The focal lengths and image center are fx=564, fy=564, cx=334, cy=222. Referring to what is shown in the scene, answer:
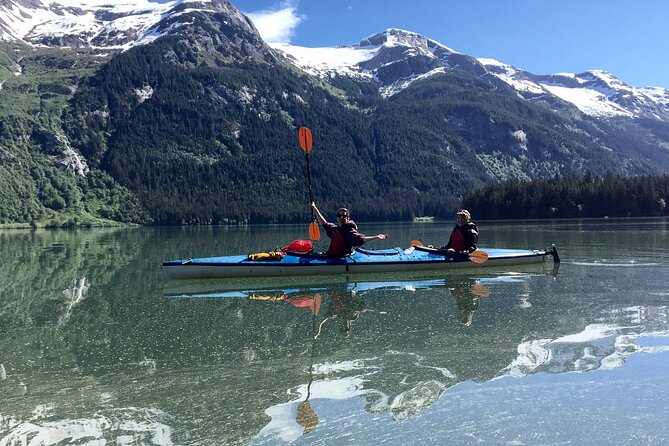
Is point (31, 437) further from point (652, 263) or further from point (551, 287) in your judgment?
point (652, 263)

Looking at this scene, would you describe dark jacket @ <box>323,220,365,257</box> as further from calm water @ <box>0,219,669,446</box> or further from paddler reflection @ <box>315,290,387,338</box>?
calm water @ <box>0,219,669,446</box>

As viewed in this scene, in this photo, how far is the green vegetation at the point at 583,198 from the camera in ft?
396

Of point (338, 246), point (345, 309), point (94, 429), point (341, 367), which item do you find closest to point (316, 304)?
point (345, 309)

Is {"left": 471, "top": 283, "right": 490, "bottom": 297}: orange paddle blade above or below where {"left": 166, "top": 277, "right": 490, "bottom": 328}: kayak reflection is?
below

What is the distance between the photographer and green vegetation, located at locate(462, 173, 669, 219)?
121 metres

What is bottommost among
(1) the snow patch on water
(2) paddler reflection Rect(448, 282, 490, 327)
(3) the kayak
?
(1) the snow patch on water

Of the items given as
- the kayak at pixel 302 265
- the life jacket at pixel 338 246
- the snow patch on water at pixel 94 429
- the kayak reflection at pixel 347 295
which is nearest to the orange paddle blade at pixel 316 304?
the kayak reflection at pixel 347 295

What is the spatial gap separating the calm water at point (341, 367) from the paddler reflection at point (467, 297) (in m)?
0.11

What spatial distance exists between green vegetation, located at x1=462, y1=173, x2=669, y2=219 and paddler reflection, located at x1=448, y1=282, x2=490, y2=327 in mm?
114488

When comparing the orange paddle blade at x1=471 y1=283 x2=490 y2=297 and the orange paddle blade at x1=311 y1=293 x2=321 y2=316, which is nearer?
the orange paddle blade at x1=311 y1=293 x2=321 y2=316

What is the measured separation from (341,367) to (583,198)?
12748 cm

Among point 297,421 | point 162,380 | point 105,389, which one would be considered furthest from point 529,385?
point 105,389

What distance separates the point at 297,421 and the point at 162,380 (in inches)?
107

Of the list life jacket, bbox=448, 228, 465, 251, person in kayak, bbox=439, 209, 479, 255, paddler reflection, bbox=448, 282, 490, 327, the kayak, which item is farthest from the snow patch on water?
life jacket, bbox=448, 228, 465, 251
